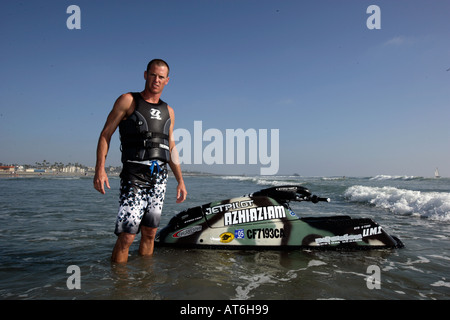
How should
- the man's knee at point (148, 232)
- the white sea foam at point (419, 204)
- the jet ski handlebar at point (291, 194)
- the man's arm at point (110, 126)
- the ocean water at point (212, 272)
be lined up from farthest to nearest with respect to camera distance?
1. the white sea foam at point (419, 204)
2. the jet ski handlebar at point (291, 194)
3. the man's knee at point (148, 232)
4. the man's arm at point (110, 126)
5. the ocean water at point (212, 272)

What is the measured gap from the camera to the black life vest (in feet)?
10.4

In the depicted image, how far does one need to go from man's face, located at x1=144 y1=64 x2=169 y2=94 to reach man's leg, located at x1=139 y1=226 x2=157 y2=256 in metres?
1.72

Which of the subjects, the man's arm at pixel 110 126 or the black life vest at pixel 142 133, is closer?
the man's arm at pixel 110 126

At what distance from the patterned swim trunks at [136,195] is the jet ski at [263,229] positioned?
1.28 meters

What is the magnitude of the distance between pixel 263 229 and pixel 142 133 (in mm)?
2454

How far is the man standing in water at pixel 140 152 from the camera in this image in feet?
10.3

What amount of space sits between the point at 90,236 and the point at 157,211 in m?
2.82

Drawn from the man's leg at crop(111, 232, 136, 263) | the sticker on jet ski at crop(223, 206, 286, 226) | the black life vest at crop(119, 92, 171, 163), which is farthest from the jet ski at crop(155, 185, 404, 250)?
the black life vest at crop(119, 92, 171, 163)

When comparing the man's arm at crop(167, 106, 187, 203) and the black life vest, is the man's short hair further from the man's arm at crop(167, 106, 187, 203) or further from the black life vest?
the man's arm at crop(167, 106, 187, 203)

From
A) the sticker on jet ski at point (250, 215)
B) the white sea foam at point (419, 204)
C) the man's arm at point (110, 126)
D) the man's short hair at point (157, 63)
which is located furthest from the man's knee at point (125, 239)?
the white sea foam at point (419, 204)

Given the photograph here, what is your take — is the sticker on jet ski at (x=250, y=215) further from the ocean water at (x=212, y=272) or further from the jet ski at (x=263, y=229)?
the ocean water at (x=212, y=272)

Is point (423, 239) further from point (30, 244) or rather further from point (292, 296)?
point (30, 244)

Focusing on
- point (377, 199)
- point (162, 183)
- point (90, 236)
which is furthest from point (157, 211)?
point (377, 199)

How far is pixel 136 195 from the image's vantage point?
316 cm
